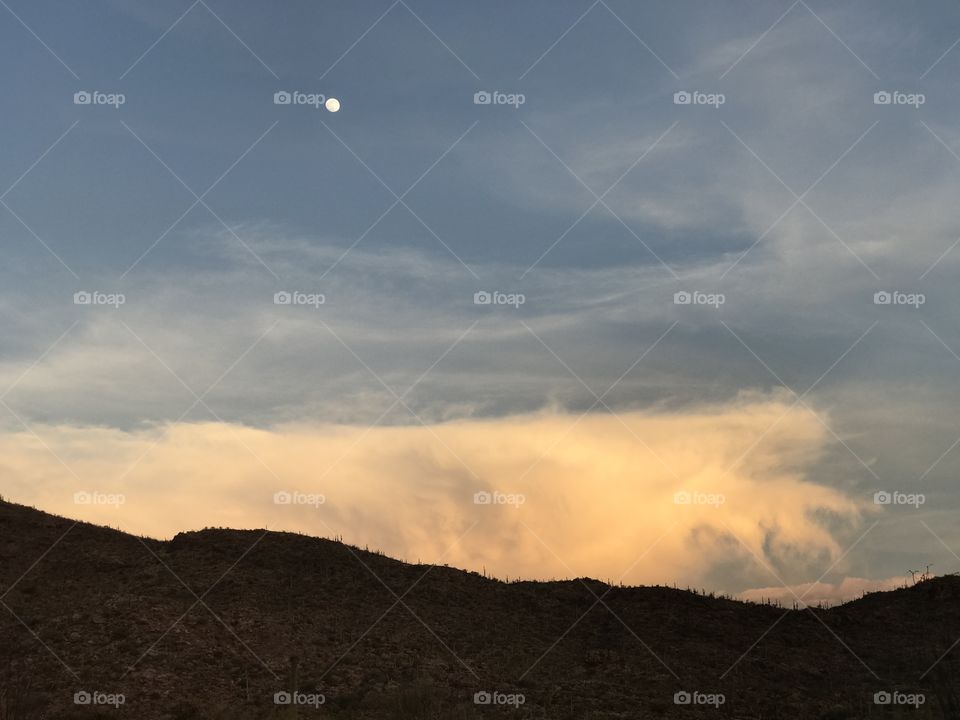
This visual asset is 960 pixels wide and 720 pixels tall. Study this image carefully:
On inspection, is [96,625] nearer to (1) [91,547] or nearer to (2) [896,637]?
(1) [91,547]

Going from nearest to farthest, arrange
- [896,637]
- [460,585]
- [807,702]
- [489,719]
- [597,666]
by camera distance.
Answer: [489,719], [807,702], [597,666], [896,637], [460,585]

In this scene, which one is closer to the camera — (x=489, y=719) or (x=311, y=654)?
(x=489, y=719)

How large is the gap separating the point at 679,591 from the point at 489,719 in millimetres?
15788

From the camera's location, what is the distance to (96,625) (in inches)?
1251

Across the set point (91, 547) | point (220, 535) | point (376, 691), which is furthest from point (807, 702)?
point (91, 547)

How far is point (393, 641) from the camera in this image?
1291 inches

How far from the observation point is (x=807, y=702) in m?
29.9

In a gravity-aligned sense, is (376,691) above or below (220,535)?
below

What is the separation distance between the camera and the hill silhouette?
28.2m

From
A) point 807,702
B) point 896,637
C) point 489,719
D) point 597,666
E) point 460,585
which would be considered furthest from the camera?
point 460,585

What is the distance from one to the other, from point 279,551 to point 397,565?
188 inches

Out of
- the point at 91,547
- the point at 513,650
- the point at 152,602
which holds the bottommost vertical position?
the point at 513,650

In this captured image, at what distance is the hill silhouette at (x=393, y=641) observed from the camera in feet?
92.7

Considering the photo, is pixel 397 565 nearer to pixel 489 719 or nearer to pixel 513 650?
pixel 513 650
